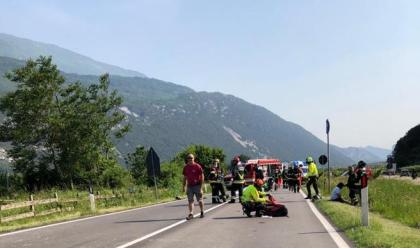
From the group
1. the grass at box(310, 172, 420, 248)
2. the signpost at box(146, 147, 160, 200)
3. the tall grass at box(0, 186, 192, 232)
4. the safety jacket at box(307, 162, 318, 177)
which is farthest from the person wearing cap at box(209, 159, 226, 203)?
the signpost at box(146, 147, 160, 200)

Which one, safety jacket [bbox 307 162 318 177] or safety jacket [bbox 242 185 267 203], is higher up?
safety jacket [bbox 307 162 318 177]

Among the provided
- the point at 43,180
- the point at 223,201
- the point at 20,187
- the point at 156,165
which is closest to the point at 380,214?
the point at 223,201

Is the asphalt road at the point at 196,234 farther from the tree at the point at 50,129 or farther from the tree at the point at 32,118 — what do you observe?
the tree at the point at 32,118

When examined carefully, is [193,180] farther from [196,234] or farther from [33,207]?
[33,207]

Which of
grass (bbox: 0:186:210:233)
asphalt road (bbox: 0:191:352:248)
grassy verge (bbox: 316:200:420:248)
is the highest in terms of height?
grassy verge (bbox: 316:200:420:248)

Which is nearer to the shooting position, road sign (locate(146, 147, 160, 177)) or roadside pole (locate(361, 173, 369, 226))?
roadside pole (locate(361, 173, 369, 226))

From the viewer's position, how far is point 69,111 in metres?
53.7

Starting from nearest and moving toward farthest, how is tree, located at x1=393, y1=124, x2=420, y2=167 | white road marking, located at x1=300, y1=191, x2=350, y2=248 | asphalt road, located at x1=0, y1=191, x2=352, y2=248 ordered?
white road marking, located at x1=300, y1=191, x2=350, y2=248, asphalt road, located at x1=0, y1=191, x2=352, y2=248, tree, located at x1=393, y1=124, x2=420, y2=167

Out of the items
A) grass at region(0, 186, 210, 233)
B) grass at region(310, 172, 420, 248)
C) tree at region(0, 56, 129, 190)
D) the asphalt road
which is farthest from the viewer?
tree at region(0, 56, 129, 190)

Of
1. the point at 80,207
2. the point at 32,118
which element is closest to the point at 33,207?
the point at 80,207

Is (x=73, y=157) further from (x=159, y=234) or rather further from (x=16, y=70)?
(x=159, y=234)

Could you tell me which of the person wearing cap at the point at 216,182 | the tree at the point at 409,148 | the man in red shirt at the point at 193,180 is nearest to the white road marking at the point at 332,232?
the man in red shirt at the point at 193,180

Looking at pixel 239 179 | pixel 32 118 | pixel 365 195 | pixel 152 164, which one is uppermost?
pixel 32 118

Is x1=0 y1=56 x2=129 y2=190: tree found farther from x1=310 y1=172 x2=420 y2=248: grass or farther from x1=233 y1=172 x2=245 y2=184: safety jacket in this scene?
x1=310 y1=172 x2=420 y2=248: grass
